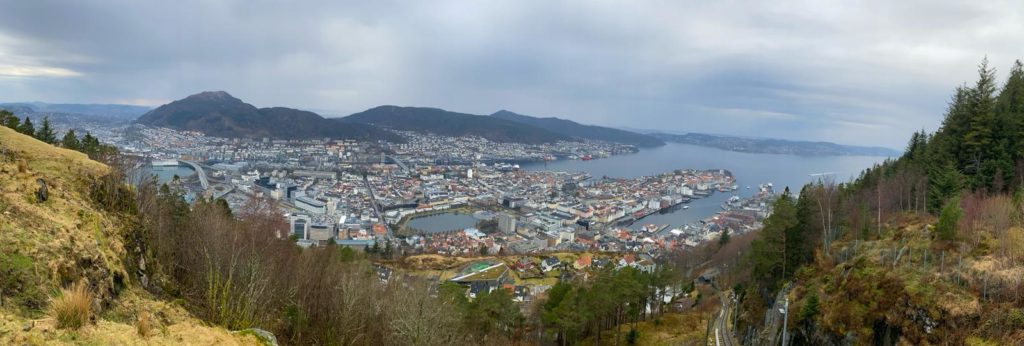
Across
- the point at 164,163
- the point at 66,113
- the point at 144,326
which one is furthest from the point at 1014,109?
the point at 66,113

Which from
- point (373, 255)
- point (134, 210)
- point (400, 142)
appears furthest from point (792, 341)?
point (400, 142)

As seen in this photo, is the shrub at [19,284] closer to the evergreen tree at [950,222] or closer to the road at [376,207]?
the evergreen tree at [950,222]

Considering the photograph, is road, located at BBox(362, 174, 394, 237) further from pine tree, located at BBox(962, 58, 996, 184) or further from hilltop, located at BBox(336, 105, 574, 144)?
hilltop, located at BBox(336, 105, 574, 144)

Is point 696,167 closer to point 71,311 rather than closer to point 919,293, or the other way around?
point 919,293

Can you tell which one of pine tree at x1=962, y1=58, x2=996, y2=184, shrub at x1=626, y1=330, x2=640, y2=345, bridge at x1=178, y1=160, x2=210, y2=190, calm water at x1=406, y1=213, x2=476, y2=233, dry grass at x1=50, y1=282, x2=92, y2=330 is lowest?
calm water at x1=406, y1=213, x2=476, y2=233

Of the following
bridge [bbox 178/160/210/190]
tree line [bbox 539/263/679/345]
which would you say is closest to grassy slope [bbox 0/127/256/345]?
tree line [bbox 539/263/679/345]

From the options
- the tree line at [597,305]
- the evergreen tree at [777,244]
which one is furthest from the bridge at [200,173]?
the evergreen tree at [777,244]
